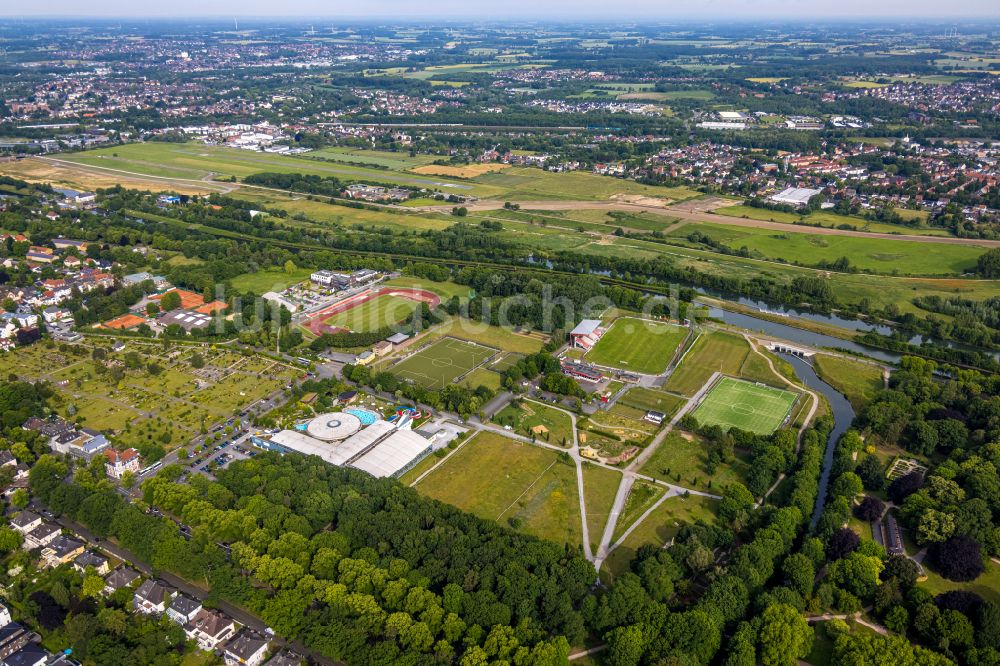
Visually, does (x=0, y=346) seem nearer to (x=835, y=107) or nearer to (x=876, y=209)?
(x=876, y=209)

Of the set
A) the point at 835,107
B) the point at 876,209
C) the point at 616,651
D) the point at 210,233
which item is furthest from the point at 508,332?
the point at 835,107

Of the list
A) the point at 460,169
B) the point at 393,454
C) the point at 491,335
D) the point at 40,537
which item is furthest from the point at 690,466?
the point at 460,169

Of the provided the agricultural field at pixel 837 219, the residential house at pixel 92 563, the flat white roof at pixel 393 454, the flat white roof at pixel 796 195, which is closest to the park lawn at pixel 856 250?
the agricultural field at pixel 837 219

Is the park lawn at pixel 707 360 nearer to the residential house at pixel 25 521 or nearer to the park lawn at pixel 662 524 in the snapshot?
the park lawn at pixel 662 524

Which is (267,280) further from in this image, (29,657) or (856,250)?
(856,250)

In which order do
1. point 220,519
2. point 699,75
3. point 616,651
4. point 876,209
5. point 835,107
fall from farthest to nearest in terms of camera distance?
point 699,75
point 835,107
point 876,209
point 220,519
point 616,651
